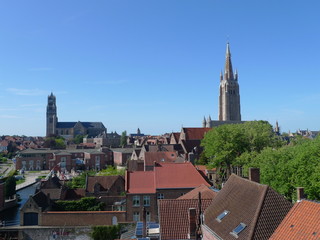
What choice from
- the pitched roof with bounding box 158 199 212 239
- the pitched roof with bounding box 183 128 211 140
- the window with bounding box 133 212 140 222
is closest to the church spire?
A: the pitched roof with bounding box 183 128 211 140

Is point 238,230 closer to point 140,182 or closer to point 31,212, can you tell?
point 140,182

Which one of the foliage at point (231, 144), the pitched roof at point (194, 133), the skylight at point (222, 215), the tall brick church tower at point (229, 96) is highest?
the tall brick church tower at point (229, 96)

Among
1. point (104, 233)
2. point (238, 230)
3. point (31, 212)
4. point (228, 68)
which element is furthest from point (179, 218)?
point (228, 68)

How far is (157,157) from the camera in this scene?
55688 millimetres

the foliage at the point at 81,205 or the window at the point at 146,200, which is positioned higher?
the window at the point at 146,200

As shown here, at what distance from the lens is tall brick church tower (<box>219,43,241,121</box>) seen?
153250mm

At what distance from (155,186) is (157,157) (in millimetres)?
19432

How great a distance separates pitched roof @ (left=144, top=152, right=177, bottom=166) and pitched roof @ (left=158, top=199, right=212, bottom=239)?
30.1 m

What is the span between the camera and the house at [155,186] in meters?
35.2

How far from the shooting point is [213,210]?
2086cm

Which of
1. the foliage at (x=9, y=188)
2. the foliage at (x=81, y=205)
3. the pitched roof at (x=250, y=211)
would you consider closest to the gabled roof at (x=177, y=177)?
the foliage at (x=81, y=205)

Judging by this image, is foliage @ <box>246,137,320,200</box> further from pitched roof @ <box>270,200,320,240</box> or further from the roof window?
the roof window

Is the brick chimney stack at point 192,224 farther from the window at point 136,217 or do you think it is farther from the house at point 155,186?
the window at point 136,217

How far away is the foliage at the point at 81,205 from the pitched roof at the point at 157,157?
14724mm
